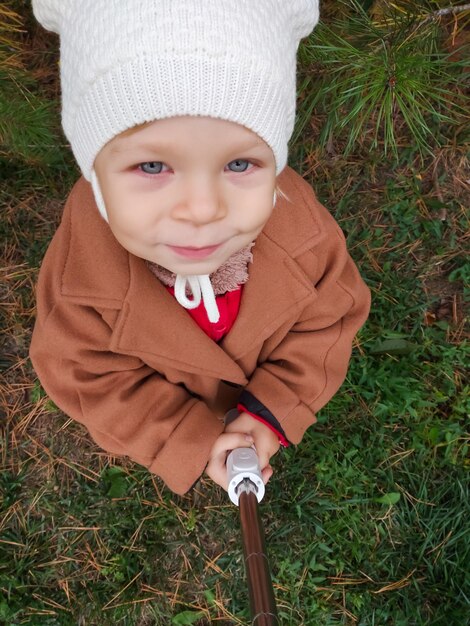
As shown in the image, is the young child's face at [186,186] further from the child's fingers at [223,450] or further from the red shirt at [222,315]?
the child's fingers at [223,450]

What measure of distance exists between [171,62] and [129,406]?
41.4 inches

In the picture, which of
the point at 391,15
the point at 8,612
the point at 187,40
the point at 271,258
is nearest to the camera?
the point at 187,40

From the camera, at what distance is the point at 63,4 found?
1212mm

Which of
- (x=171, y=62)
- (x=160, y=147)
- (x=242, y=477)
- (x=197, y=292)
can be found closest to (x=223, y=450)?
(x=242, y=477)

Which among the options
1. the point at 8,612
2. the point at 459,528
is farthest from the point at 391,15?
the point at 8,612

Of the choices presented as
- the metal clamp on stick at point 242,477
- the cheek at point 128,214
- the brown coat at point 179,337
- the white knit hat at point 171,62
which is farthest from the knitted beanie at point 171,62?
the metal clamp on stick at point 242,477

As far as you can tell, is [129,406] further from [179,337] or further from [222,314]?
[222,314]

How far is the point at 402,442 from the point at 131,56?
1.96 m

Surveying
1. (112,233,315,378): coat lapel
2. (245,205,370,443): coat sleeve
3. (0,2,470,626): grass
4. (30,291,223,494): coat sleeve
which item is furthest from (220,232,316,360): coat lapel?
(0,2,470,626): grass

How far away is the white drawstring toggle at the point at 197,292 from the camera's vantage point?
1595 millimetres

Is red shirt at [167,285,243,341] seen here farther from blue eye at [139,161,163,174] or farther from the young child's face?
blue eye at [139,161,163,174]

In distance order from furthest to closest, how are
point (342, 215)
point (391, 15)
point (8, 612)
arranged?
1. point (342, 215)
2. point (8, 612)
3. point (391, 15)

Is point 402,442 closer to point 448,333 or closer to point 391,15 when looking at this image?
point 448,333

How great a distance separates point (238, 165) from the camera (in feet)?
4.07
